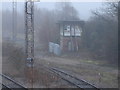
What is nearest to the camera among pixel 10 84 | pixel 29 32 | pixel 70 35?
pixel 10 84

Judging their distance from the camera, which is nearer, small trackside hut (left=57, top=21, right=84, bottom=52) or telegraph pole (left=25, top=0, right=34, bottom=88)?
telegraph pole (left=25, top=0, right=34, bottom=88)

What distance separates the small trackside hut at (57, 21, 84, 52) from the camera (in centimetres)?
2257

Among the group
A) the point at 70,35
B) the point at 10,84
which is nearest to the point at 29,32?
the point at 10,84

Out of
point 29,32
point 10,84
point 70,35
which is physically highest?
point 29,32

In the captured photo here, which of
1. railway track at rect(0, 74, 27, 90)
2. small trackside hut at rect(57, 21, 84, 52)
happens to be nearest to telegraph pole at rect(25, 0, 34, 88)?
railway track at rect(0, 74, 27, 90)

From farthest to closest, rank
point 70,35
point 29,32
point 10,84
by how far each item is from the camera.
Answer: point 70,35, point 29,32, point 10,84

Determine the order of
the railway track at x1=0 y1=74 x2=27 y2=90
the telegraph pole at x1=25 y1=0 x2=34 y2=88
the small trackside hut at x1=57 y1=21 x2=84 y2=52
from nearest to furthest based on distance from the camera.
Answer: the railway track at x1=0 y1=74 x2=27 y2=90 → the telegraph pole at x1=25 y1=0 x2=34 y2=88 → the small trackside hut at x1=57 y1=21 x2=84 y2=52

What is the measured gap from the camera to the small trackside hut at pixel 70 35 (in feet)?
74.1

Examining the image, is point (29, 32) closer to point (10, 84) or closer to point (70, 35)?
point (10, 84)

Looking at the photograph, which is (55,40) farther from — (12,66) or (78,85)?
(78,85)

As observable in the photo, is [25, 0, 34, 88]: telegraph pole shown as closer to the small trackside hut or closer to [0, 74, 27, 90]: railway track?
[0, 74, 27, 90]: railway track

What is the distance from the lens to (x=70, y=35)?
22.9 m

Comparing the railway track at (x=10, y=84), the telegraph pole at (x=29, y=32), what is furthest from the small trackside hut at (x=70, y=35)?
the railway track at (x=10, y=84)

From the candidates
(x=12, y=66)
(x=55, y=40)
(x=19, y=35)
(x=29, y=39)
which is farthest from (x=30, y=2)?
(x=19, y=35)
